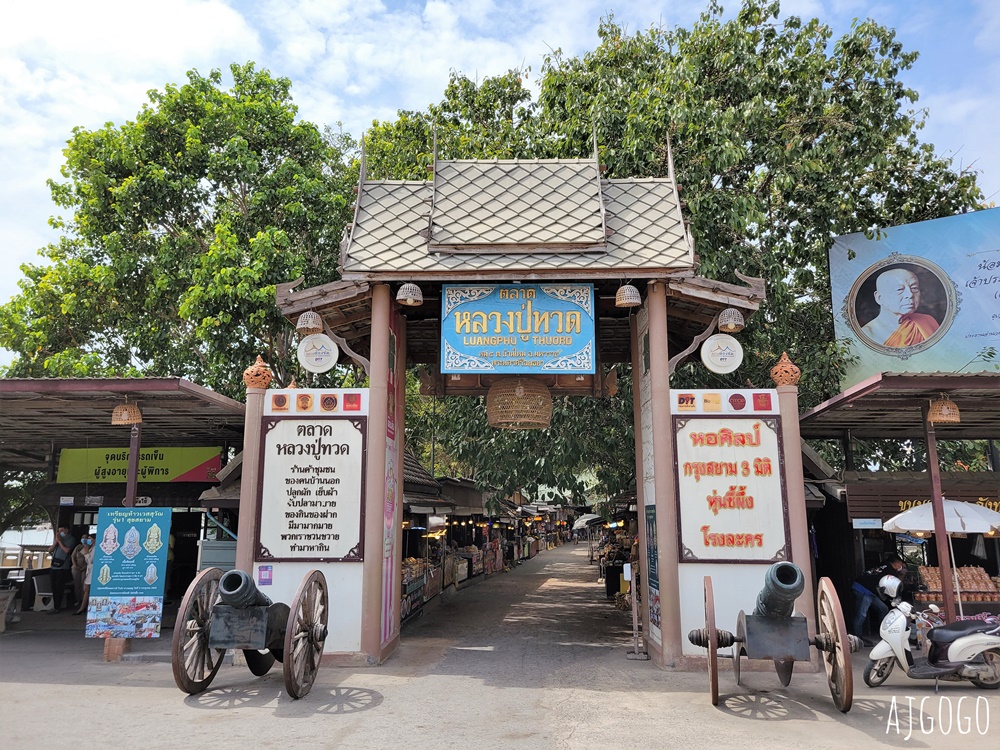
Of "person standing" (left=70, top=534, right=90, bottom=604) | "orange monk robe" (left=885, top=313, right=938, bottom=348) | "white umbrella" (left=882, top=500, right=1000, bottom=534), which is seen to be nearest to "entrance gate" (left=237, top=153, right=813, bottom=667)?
"white umbrella" (left=882, top=500, right=1000, bottom=534)

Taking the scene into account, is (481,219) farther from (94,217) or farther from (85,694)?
(94,217)

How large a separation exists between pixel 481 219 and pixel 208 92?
11408 millimetres

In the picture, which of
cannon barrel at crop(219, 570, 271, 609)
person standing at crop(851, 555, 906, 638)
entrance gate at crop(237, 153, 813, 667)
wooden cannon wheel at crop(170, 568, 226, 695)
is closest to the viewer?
wooden cannon wheel at crop(170, 568, 226, 695)

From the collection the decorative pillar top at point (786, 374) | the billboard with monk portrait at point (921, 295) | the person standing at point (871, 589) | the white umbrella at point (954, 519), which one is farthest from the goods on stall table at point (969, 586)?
the decorative pillar top at point (786, 374)

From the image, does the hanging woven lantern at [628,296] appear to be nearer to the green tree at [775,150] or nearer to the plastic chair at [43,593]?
the green tree at [775,150]

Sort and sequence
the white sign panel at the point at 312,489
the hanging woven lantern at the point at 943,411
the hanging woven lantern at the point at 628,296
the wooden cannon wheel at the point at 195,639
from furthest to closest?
1. the hanging woven lantern at the point at 628,296
2. the white sign panel at the point at 312,489
3. the hanging woven lantern at the point at 943,411
4. the wooden cannon wheel at the point at 195,639

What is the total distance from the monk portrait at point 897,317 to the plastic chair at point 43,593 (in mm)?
18473

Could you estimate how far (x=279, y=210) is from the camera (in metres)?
18.1

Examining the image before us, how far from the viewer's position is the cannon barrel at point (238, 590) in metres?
7.54

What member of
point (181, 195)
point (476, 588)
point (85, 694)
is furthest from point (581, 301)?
point (476, 588)

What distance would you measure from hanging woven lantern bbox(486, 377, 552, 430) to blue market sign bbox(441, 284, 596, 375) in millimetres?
789

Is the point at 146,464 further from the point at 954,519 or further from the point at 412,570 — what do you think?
the point at 954,519

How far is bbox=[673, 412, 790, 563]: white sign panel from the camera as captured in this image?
9.50m

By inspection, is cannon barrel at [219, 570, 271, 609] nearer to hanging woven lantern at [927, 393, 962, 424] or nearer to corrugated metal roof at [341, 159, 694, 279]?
corrugated metal roof at [341, 159, 694, 279]
